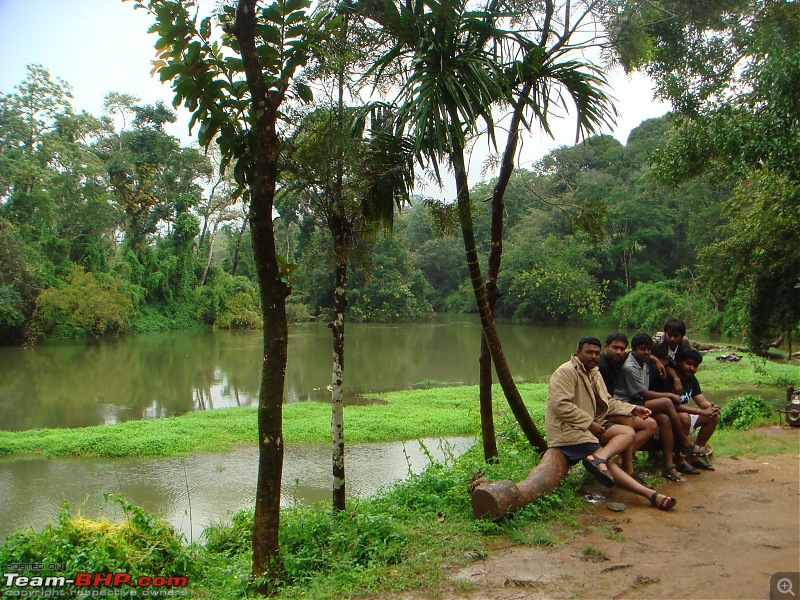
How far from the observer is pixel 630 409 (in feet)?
15.3

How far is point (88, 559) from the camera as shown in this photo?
407 centimetres

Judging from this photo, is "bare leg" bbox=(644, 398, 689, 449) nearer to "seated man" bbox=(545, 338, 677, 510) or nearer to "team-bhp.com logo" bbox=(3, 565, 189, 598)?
"seated man" bbox=(545, 338, 677, 510)

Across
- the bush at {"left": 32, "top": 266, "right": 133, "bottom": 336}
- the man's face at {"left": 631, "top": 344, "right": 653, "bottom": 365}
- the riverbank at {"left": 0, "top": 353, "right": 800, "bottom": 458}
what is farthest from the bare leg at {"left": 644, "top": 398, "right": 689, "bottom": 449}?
the bush at {"left": 32, "top": 266, "right": 133, "bottom": 336}

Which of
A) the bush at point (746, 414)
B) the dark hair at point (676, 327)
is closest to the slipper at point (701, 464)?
the dark hair at point (676, 327)

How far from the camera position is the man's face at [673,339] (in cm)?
511

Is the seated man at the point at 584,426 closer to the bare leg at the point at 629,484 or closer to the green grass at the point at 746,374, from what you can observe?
the bare leg at the point at 629,484

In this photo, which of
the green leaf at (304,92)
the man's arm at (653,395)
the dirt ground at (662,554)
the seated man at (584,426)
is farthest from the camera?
the man's arm at (653,395)

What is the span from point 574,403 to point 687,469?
52.2 inches

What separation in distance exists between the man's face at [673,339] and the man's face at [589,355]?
3.43 ft

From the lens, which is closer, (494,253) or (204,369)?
(494,253)

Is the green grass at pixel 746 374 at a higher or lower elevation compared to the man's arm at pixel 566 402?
lower

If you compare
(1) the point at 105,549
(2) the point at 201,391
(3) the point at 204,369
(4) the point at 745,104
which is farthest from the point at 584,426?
(3) the point at 204,369

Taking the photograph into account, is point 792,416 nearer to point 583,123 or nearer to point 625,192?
point 583,123

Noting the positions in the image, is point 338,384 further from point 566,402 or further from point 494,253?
point 494,253
